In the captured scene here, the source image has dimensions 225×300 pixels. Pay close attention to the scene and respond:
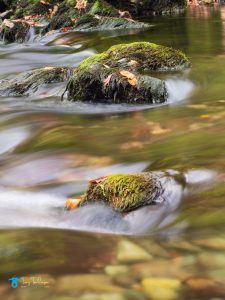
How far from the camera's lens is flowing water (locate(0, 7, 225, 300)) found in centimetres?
230

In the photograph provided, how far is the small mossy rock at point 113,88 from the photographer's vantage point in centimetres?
599

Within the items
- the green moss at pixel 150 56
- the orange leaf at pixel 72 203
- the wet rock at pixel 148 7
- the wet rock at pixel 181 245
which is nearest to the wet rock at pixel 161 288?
the wet rock at pixel 181 245

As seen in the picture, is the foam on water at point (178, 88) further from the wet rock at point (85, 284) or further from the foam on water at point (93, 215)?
the wet rock at point (85, 284)

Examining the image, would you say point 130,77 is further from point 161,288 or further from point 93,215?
point 161,288

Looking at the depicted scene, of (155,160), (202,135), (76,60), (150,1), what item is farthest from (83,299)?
(150,1)

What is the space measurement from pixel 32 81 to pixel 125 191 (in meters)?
4.39

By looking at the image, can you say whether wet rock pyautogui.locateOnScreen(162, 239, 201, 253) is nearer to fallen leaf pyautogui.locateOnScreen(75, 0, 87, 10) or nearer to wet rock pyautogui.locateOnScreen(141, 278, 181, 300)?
wet rock pyautogui.locateOnScreen(141, 278, 181, 300)

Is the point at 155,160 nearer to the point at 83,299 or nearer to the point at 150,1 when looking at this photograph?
the point at 83,299

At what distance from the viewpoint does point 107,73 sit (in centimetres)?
604

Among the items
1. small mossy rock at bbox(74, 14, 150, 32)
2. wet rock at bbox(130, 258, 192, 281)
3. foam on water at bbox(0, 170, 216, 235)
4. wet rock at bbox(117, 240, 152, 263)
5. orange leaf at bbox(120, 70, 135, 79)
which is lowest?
foam on water at bbox(0, 170, 216, 235)

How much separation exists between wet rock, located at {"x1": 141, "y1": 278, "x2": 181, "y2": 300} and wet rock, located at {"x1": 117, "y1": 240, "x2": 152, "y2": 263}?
218mm

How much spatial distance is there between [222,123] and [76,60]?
5187 mm

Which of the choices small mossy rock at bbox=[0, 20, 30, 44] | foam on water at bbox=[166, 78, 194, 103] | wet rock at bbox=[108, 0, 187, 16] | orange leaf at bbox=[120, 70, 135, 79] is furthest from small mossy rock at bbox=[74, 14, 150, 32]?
orange leaf at bbox=[120, 70, 135, 79]

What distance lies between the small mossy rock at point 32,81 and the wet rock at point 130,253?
4604 mm
